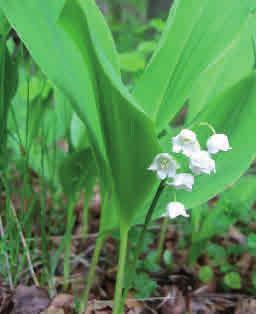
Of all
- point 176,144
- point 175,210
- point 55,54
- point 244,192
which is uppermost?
point 55,54

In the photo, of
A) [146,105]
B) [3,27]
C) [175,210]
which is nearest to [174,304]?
[175,210]

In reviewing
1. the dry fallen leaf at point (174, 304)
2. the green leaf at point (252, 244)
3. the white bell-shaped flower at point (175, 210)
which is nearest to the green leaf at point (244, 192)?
the green leaf at point (252, 244)

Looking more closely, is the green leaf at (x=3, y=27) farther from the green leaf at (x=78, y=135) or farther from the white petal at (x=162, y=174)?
the white petal at (x=162, y=174)

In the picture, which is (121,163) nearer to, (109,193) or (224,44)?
(109,193)

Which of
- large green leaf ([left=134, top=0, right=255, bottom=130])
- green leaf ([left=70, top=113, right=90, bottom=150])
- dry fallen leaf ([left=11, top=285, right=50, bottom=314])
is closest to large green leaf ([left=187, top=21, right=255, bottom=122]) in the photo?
large green leaf ([left=134, top=0, right=255, bottom=130])

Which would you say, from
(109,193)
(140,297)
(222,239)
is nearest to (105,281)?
(140,297)

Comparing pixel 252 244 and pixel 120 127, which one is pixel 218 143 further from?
pixel 252 244
